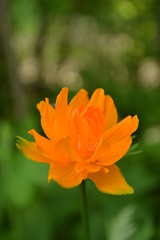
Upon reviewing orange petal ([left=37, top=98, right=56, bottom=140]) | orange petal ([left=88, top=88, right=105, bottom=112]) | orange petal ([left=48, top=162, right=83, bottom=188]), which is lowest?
orange petal ([left=48, top=162, right=83, bottom=188])

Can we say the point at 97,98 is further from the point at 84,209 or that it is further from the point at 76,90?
the point at 76,90

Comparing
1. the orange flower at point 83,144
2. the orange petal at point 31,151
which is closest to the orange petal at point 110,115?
the orange flower at point 83,144

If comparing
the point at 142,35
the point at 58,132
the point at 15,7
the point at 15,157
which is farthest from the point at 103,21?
the point at 58,132

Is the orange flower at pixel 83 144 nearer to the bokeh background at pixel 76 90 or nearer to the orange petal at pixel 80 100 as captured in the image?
the orange petal at pixel 80 100

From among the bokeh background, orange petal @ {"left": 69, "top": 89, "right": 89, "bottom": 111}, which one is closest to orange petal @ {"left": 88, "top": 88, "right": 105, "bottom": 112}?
orange petal @ {"left": 69, "top": 89, "right": 89, "bottom": 111}

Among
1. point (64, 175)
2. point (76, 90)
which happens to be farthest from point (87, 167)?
point (76, 90)

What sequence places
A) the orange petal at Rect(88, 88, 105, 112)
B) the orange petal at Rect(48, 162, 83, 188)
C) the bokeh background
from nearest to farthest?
the orange petal at Rect(48, 162, 83, 188), the orange petal at Rect(88, 88, 105, 112), the bokeh background

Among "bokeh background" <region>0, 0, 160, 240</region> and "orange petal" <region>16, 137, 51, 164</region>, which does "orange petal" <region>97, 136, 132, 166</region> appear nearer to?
"orange petal" <region>16, 137, 51, 164</region>

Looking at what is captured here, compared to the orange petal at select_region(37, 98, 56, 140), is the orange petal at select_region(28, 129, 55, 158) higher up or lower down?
lower down

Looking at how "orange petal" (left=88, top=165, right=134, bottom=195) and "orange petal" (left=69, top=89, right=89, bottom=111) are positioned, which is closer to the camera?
"orange petal" (left=88, top=165, right=134, bottom=195)
